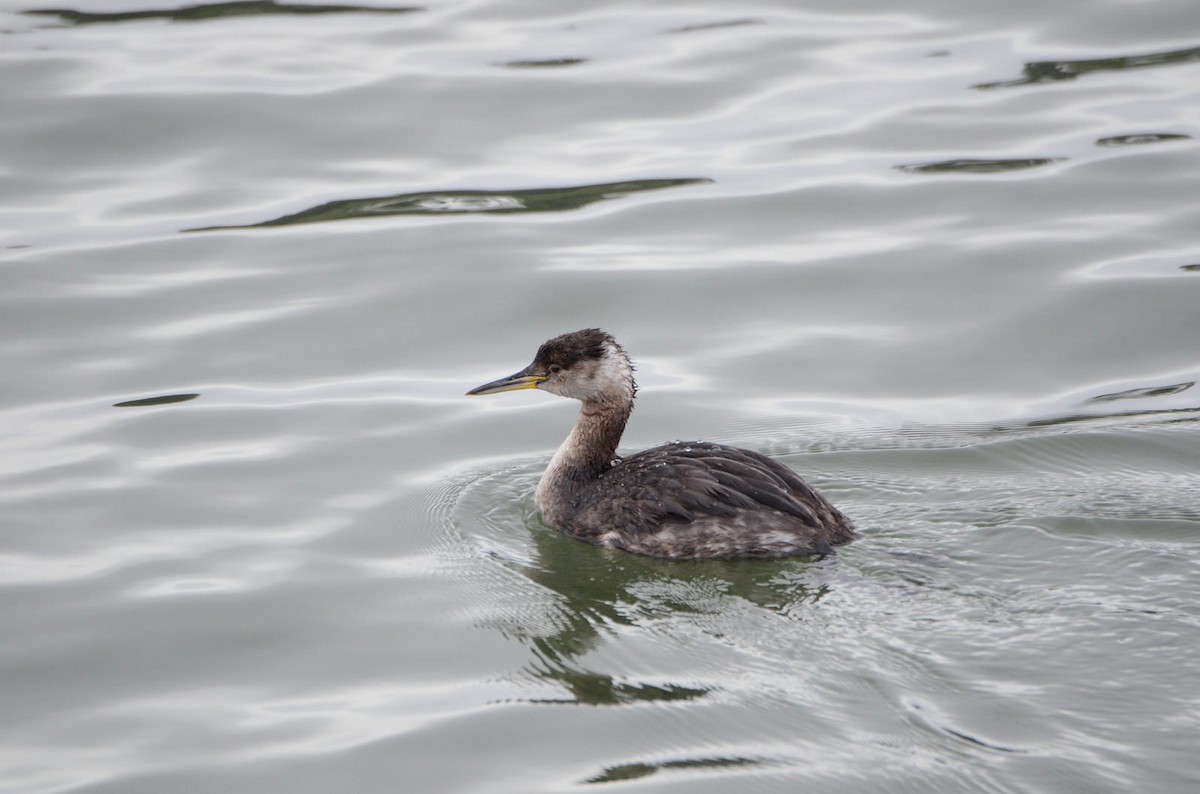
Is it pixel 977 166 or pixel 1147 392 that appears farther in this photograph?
pixel 977 166

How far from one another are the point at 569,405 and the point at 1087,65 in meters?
7.73

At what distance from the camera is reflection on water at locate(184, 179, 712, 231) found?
495 inches

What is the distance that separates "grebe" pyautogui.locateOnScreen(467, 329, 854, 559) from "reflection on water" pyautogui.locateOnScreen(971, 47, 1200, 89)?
7665 millimetres

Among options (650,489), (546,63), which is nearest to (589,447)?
(650,489)

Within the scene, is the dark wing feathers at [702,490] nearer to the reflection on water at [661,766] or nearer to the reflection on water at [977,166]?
the reflection on water at [661,766]

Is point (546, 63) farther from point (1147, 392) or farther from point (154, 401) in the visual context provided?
point (1147, 392)

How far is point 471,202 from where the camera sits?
501 inches

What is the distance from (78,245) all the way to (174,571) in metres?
5.24

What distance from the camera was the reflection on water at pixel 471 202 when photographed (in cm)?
1256

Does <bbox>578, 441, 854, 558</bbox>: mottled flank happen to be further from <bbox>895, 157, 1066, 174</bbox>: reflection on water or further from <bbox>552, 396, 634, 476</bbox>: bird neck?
<bbox>895, 157, 1066, 174</bbox>: reflection on water

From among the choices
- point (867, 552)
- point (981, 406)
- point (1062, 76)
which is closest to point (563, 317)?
point (981, 406)

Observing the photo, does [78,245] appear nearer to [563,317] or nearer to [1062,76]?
[563,317]

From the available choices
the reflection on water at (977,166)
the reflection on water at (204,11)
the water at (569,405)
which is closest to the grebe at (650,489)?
the water at (569,405)

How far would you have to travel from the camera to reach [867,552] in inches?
297
